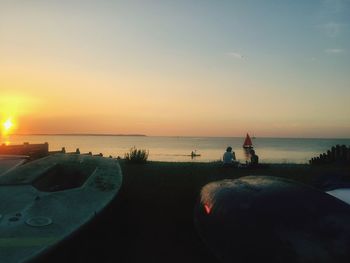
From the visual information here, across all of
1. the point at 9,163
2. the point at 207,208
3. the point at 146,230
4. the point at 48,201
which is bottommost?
the point at 146,230

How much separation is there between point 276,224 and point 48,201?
11.0 ft

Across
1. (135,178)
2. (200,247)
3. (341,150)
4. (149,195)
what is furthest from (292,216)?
(341,150)

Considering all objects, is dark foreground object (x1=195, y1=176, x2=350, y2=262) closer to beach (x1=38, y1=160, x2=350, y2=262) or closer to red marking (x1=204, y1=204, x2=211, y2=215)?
red marking (x1=204, y1=204, x2=211, y2=215)

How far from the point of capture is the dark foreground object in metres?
4.51

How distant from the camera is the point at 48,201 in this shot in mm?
6312

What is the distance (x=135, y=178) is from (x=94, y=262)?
253 inches

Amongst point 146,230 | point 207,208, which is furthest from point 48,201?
point 207,208

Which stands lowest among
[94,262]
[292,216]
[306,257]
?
[94,262]

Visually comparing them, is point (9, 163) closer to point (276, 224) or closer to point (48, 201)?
point (48, 201)

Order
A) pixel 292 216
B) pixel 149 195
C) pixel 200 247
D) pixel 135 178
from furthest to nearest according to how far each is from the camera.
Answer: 1. pixel 135 178
2. pixel 149 195
3. pixel 200 247
4. pixel 292 216

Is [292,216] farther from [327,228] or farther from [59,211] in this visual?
[59,211]

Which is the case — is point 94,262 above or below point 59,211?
below

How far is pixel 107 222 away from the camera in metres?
7.40

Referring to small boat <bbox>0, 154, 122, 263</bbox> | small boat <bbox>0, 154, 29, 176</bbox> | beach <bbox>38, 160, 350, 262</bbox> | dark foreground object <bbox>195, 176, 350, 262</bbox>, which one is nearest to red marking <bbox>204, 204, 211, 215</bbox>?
dark foreground object <bbox>195, 176, 350, 262</bbox>
